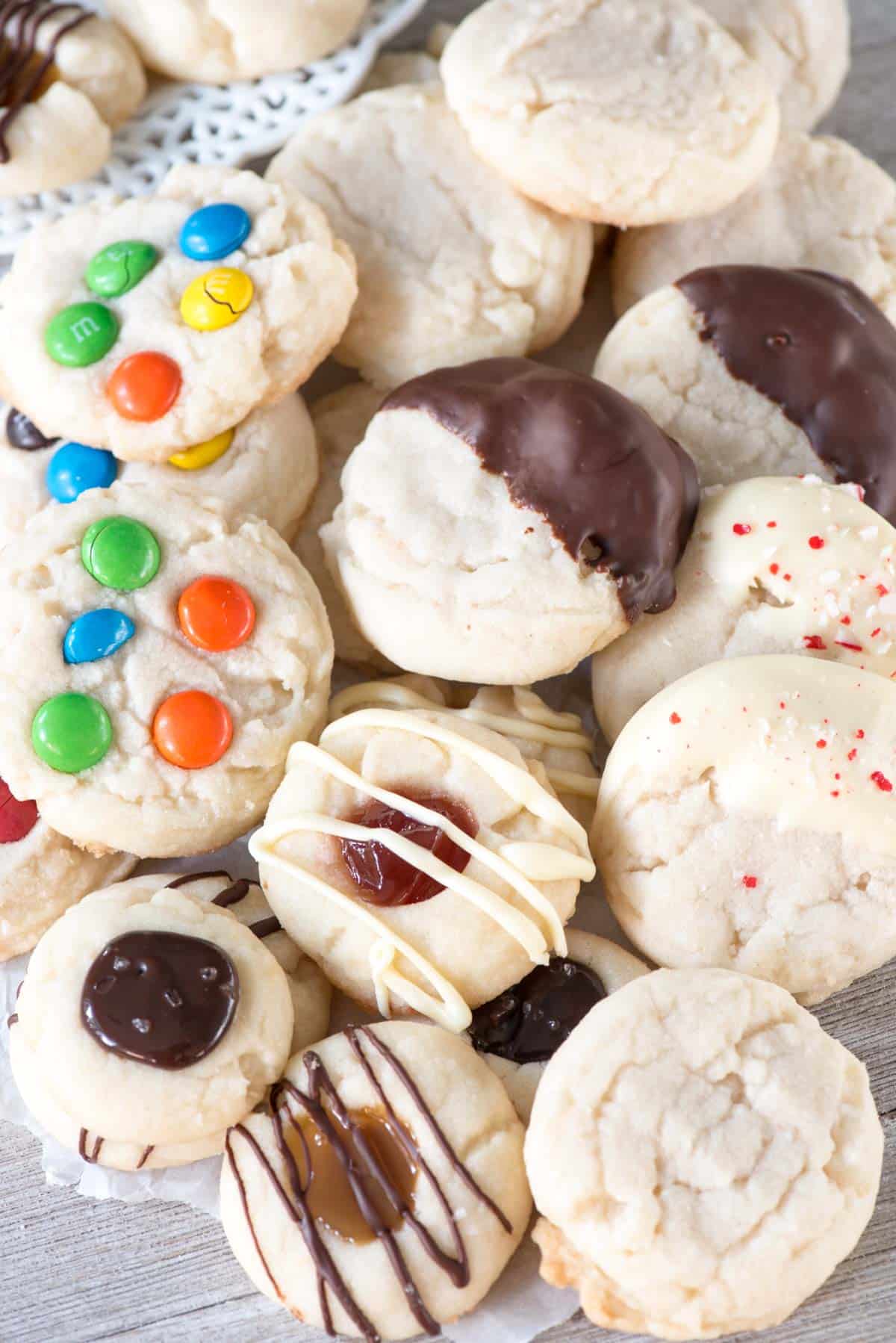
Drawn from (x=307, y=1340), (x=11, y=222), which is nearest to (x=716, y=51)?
(x=11, y=222)

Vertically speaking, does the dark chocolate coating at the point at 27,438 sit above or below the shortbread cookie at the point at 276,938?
above

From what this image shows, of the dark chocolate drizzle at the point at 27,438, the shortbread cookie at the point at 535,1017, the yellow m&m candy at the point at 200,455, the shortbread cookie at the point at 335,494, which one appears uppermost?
the dark chocolate drizzle at the point at 27,438

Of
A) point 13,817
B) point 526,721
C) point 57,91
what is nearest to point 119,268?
point 57,91

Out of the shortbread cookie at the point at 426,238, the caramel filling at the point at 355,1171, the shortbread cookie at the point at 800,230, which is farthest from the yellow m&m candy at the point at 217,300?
the caramel filling at the point at 355,1171

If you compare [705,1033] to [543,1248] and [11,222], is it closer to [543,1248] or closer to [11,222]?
[543,1248]

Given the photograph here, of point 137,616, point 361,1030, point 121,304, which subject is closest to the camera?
point 361,1030

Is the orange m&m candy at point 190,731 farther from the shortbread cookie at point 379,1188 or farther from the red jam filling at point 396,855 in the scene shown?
the shortbread cookie at point 379,1188

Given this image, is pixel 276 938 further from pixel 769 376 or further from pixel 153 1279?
pixel 769 376
